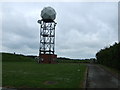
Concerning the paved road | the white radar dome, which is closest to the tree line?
the paved road

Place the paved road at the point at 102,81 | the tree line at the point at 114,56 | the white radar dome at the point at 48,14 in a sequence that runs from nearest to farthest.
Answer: the paved road at the point at 102,81, the tree line at the point at 114,56, the white radar dome at the point at 48,14

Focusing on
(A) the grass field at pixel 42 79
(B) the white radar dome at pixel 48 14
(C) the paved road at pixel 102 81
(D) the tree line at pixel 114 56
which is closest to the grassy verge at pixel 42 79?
(A) the grass field at pixel 42 79

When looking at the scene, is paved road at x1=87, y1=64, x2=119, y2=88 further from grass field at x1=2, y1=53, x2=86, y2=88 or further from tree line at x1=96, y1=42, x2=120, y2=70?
tree line at x1=96, y1=42, x2=120, y2=70

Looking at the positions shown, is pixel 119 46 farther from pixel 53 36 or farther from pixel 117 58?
pixel 53 36

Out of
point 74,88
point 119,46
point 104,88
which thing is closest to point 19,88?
point 74,88

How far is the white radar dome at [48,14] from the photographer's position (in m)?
59.2

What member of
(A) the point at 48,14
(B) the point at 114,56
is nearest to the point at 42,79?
(B) the point at 114,56

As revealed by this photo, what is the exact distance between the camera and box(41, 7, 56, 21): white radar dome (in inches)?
2329

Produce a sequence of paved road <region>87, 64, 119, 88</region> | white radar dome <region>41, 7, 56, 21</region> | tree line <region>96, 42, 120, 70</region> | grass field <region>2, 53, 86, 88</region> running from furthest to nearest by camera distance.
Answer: white radar dome <region>41, 7, 56, 21</region> → tree line <region>96, 42, 120, 70</region> → paved road <region>87, 64, 119, 88</region> → grass field <region>2, 53, 86, 88</region>

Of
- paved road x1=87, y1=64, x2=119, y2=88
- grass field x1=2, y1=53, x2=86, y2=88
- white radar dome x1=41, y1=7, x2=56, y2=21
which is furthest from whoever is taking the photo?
white radar dome x1=41, y1=7, x2=56, y2=21

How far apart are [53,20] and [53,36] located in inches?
168

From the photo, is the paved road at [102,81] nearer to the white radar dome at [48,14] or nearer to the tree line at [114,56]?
the tree line at [114,56]

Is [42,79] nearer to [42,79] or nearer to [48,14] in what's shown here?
[42,79]

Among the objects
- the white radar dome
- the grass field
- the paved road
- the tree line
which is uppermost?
the white radar dome
